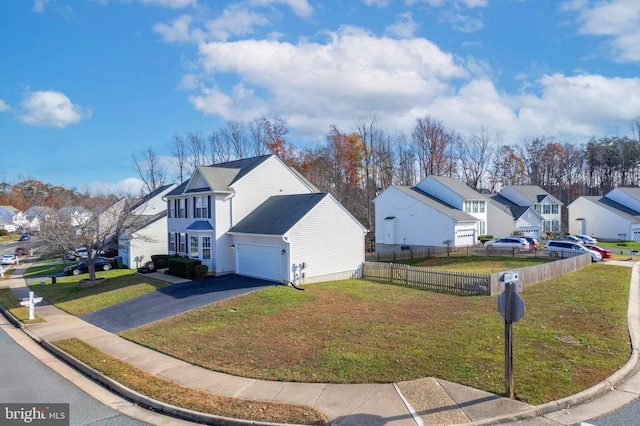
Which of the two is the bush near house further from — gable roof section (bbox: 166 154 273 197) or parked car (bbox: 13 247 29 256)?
parked car (bbox: 13 247 29 256)

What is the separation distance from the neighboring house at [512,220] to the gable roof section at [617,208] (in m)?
7.76

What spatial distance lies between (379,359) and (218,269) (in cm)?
1722

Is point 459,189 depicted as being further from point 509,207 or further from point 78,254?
point 78,254

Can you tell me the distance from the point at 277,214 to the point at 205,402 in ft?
55.0

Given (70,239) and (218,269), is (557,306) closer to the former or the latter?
(218,269)

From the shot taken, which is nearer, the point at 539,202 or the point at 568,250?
the point at 568,250

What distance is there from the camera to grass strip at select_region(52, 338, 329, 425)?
7.23 metres

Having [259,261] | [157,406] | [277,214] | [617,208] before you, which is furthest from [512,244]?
[157,406]

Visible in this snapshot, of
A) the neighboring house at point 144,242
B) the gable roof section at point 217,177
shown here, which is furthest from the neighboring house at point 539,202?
the neighboring house at point 144,242

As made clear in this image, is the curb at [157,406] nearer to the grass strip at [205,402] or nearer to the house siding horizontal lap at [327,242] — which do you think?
the grass strip at [205,402]

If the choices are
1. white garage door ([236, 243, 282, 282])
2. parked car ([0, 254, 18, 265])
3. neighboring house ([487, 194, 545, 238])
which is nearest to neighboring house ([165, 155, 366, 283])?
white garage door ([236, 243, 282, 282])

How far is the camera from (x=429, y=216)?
39594mm

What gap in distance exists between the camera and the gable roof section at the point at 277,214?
22.5 m

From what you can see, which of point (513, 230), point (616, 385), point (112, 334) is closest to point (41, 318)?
point (112, 334)
